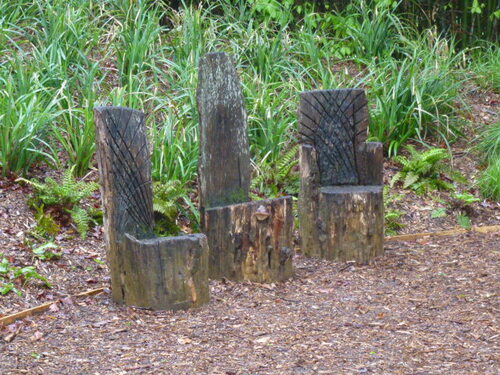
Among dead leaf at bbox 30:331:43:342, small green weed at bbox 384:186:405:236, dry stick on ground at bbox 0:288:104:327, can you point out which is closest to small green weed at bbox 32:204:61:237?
dry stick on ground at bbox 0:288:104:327

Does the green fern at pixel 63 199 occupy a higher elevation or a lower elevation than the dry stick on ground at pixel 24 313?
higher

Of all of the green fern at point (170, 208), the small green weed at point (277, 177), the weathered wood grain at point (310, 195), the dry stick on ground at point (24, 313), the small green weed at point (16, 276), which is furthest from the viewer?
the small green weed at point (277, 177)

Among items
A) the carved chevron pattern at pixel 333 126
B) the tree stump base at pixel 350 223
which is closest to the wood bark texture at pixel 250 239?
the tree stump base at pixel 350 223

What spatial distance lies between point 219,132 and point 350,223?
1.12 m

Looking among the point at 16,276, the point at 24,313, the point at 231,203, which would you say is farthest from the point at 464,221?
the point at 24,313

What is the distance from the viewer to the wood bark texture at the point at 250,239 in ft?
15.6

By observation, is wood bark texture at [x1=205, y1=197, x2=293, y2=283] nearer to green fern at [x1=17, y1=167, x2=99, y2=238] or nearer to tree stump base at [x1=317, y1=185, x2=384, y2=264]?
tree stump base at [x1=317, y1=185, x2=384, y2=264]

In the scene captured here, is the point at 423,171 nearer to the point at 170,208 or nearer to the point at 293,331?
the point at 170,208

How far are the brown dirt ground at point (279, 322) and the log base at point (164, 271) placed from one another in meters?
0.07

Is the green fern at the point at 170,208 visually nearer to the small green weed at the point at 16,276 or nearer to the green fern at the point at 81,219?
the green fern at the point at 81,219

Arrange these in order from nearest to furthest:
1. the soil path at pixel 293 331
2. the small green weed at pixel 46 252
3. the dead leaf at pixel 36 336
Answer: the soil path at pixel 293 331
the dead leaf at pixel 36 336
the small green weed at pixel 46 252

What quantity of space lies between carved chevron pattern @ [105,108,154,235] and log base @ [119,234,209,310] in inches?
5.3

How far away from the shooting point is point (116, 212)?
14.3ft

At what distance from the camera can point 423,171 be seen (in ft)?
23.1
